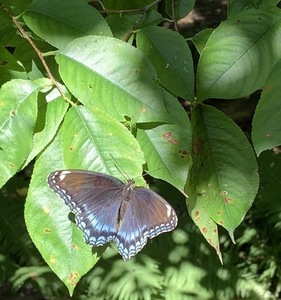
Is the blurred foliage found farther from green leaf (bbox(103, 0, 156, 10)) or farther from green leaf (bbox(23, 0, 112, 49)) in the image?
green leaf (bbox(23, 0, 112, 49))

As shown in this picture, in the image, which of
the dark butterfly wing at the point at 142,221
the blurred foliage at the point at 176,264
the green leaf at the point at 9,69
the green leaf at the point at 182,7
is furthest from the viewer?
the blurred foliage at the point at 176,264

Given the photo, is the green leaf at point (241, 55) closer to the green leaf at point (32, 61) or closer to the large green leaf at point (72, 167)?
the large green leaf at point (72, 167)

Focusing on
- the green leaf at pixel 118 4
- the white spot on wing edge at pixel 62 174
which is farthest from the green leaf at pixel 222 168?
the green leaf at pixel 118 4

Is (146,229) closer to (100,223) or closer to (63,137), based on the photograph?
(100,223)

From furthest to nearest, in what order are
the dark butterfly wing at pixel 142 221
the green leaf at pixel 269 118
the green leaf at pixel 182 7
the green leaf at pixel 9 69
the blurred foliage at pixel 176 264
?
the blurred foliage at pixel 176 264, the green leaf at pixel 182 7, the dark butterfly wing at pixel 142 221, the green leaf at pixel 9 69, the green leaf at pixel 269 118

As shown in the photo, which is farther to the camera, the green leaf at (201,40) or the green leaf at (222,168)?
the green leaf at (201,40)

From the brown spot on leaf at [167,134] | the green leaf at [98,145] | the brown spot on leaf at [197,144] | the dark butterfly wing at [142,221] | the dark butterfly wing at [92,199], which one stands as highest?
the green leaf at [98,145]

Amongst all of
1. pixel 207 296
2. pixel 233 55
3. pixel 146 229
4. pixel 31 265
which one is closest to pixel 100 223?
pixel 146 229

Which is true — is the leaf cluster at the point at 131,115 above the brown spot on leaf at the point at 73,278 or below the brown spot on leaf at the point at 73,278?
above
